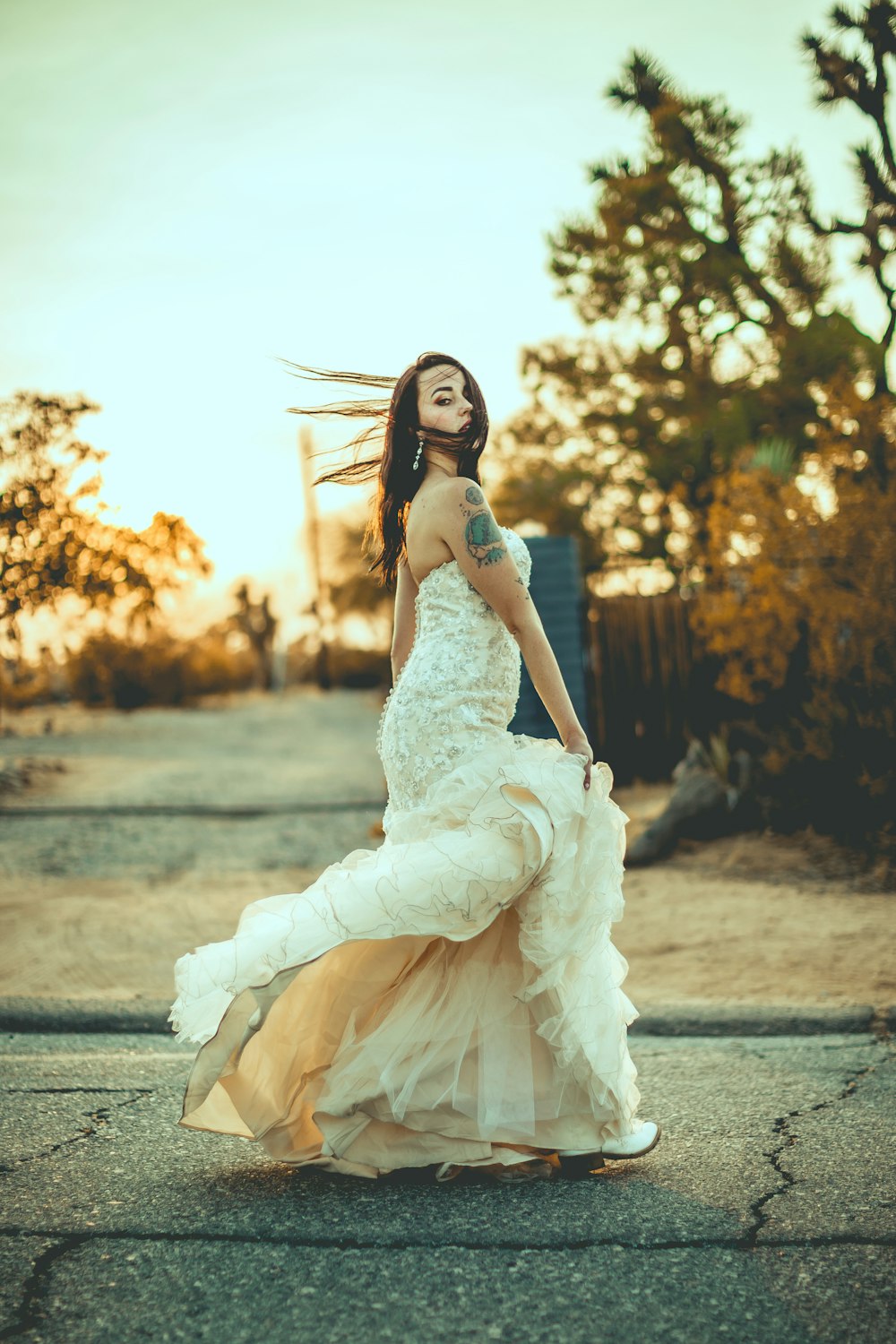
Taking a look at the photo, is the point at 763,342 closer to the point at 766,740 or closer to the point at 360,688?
the point at 766,740

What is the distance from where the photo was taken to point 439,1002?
2.97m

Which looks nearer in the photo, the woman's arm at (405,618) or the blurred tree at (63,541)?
the woman's arm at (405,618)

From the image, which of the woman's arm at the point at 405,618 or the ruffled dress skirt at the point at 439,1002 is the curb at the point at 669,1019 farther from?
the woman's arm at the point at 405,618

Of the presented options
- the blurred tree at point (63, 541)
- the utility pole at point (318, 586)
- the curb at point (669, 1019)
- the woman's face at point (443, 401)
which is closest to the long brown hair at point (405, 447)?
A: the woman's face at point (443, 401)

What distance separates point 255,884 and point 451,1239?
5427 mm

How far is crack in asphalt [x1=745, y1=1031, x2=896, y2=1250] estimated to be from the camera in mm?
2689

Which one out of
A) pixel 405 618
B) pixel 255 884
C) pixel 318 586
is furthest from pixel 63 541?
pixel 318 586

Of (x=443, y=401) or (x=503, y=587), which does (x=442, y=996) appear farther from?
(x=443, y=401)

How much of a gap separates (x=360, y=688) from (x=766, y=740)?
26.4 metres

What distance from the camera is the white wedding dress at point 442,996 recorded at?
288 cm

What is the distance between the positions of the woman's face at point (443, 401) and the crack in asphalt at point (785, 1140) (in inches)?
87.5

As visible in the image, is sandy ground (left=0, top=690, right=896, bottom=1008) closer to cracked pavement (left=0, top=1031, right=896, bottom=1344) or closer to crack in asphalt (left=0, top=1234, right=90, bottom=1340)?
cracked pavement (left=0, top=1031, right=896, bottom=1344)

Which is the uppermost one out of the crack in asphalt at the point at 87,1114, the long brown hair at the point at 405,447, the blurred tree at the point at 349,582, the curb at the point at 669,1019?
the blurred tree at the point at 349,582

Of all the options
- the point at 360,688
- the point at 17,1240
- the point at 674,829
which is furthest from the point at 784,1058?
the point at 360,688
